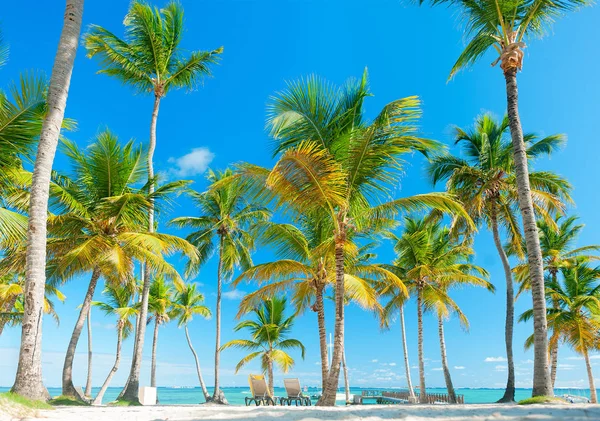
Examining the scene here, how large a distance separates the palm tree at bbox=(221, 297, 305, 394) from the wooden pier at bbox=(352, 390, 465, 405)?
13.8 feet

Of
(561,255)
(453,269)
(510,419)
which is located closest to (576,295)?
(561,255)

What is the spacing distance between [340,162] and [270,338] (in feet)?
56.2

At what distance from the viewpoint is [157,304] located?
26.7 m

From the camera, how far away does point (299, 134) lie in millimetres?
10852

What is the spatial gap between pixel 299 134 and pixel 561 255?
1717cm

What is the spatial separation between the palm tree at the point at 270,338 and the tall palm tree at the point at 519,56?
16213 millimetres

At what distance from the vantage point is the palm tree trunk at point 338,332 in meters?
9.72

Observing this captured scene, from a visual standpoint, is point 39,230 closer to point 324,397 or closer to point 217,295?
point 324,397

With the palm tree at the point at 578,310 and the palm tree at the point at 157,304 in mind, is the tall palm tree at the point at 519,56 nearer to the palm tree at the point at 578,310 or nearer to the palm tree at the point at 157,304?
the palm tree at the point at 578,310

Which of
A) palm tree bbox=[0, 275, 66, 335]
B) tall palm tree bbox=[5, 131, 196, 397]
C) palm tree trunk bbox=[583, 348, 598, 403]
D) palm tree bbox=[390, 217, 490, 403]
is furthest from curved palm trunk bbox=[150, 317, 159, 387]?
palm tree trunk bbox=[583, 348, 598, 403]

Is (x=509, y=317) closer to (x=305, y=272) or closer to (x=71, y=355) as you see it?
(x=305, y=272)

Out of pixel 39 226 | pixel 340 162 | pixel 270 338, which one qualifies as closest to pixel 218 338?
pixel 270 338

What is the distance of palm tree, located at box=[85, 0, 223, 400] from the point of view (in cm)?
1597

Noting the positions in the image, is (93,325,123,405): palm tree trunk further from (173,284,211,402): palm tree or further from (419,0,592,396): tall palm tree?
(419,0,592,396): tall palm tree
